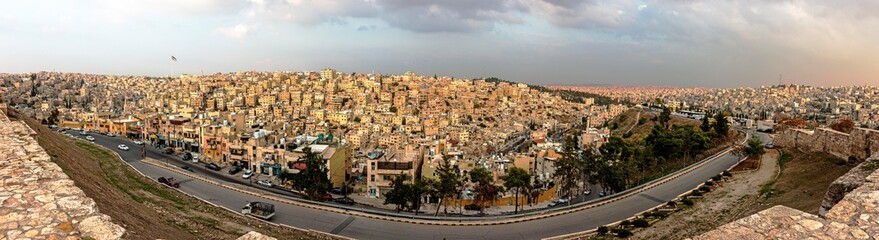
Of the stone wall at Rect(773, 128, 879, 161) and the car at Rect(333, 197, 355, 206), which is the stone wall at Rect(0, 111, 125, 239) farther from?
the car at Rect(333, 197, 355, 206)

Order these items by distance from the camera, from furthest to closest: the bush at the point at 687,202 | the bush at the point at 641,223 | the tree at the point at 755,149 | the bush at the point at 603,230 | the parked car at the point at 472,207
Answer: the parked car at the point at 472,207 → the tree at the point at 755,149 → the bush at the point at 603,230 → the bush at the point at 687,202 → the bush at the point at 641,223

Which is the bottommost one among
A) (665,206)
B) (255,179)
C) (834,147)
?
(255,179)

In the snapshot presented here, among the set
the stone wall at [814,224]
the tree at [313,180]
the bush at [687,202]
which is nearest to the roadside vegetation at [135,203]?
the stone wall at [814,224]

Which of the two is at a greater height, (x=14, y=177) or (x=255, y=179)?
(x=14, y=177)

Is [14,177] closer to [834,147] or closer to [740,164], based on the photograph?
[834,147]

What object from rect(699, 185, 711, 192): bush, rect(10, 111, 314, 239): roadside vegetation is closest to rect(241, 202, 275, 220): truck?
rect(10, 111, 314, 239): roadside vegetation

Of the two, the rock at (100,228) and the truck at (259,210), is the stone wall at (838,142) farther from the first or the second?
the truck at (259,210)

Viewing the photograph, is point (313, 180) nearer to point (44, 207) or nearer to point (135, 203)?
point (135, 203)

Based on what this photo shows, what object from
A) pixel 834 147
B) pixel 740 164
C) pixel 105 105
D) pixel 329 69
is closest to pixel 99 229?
pixel 834 147
